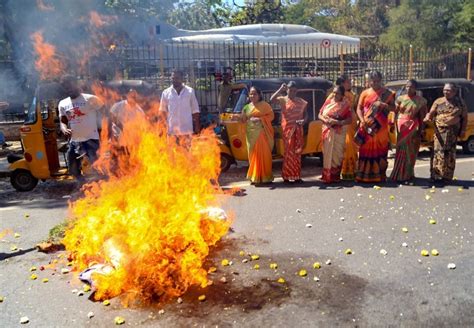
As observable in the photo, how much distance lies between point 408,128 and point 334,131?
129 centimetres

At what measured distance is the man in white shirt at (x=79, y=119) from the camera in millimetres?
8008

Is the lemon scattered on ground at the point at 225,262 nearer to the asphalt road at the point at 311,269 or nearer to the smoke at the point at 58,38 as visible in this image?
the asphalt road at the point at 311,269

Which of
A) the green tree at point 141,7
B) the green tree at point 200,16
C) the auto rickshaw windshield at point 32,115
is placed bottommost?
the auto rickshaw windshield at point 32,115

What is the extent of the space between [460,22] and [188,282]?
2259 centimetres

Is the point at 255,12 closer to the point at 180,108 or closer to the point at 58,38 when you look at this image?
the point at 58,38

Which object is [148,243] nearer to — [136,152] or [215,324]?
[215,324]

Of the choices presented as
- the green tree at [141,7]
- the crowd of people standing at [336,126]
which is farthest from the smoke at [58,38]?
the crowd of people standing at [336,126]

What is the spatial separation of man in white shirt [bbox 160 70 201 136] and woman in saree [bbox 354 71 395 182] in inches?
117

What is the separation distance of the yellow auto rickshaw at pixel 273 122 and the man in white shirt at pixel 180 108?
1350 millimetres

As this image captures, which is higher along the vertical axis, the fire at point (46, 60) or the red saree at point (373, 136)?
the fire at point (46, 60)

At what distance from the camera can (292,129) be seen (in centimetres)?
877

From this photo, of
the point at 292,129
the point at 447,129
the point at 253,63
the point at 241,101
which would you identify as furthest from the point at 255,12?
the point at 447,129

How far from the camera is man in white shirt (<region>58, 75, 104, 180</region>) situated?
26.3 ft

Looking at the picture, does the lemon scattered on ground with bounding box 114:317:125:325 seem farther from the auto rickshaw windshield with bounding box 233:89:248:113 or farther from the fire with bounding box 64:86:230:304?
the auto rickshaw windshield with bounding box 233:89:248:113
